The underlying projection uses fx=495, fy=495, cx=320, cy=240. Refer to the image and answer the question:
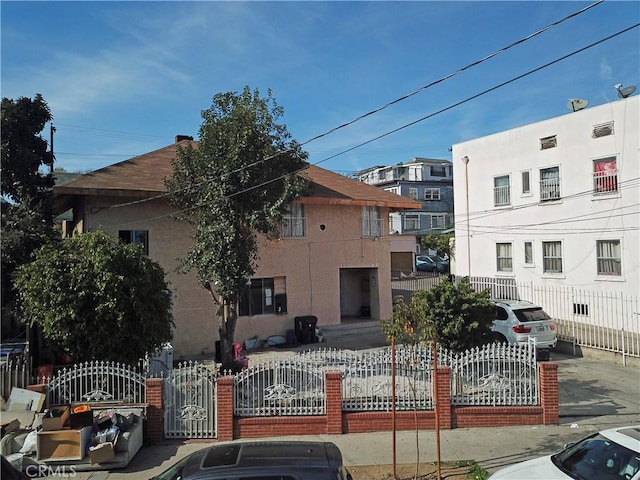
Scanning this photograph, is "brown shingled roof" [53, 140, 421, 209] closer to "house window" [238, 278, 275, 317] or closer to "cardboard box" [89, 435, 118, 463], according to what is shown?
"house window" [238, 278, 275, 317]

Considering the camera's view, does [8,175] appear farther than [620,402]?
Yes

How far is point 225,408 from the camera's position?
27.7 ft

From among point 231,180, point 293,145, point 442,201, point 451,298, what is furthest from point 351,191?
point 442,201

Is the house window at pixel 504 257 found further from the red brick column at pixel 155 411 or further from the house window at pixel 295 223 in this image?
the red brick column at pixel 155 411

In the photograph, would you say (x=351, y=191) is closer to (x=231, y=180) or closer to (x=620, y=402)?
(x=231, y=180)

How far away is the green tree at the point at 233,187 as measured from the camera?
1198cm

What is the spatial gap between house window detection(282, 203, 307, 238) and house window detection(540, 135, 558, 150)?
10.9 metres

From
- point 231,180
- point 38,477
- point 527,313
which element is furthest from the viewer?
point 527,313

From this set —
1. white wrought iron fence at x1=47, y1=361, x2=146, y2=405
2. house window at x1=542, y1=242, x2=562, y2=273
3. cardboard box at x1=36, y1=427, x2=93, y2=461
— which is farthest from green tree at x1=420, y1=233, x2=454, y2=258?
cardboard box at x1=36, y1=427, x2=93, y2=461

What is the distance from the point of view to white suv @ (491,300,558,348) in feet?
43.7

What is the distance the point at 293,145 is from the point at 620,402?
941 centimetres

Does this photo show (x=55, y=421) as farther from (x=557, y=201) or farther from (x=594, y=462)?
(x=557, y=201)

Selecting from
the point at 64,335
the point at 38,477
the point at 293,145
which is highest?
the point at 293,145

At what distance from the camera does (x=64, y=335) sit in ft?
31.3
